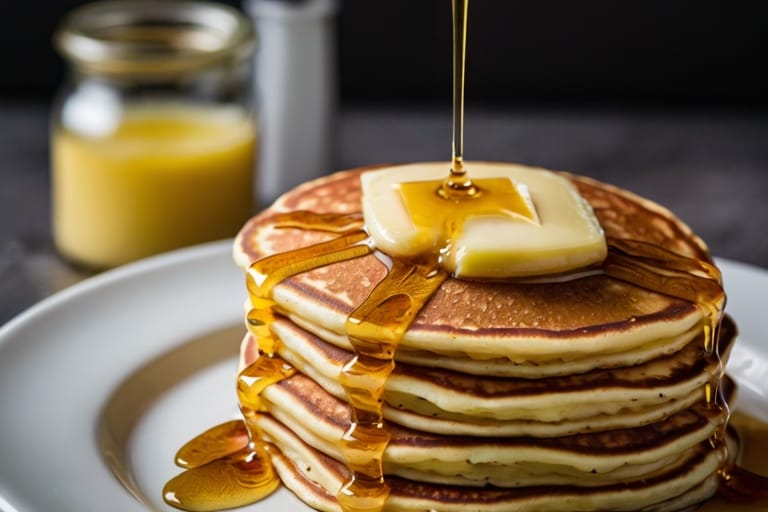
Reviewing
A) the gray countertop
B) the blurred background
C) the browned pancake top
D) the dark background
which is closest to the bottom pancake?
the browned pancake top

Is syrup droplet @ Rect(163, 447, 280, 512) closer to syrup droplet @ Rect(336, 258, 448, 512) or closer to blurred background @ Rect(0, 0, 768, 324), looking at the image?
syrup droplet @ Rect(336, 258, 448, 512)

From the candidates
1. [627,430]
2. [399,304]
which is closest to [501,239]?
[399,304]

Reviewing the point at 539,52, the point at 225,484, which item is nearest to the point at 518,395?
the point at 225,484

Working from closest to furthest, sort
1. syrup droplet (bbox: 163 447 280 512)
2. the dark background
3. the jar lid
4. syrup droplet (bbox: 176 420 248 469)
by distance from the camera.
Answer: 1. syrup droplet (bbox: 163 447 280 512)
2. syrup droplet (bbox: 176 420 248 469)
3. the jar lid
4. the dark background

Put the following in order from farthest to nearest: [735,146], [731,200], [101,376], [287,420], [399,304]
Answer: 1. [735,146]
2. [731,200]
3. [101,376]
4. [287,420]
5. [399,304]

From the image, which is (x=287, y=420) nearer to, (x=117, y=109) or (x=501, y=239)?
(x=501, y=239)

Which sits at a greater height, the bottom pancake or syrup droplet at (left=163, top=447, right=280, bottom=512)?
the bottom pancake
